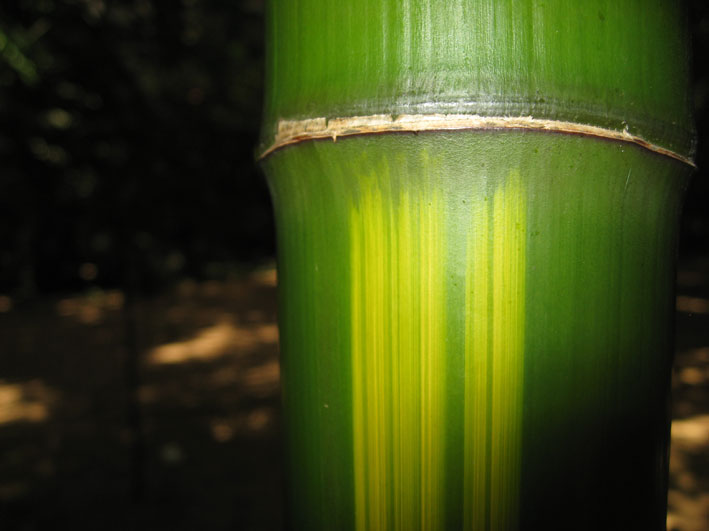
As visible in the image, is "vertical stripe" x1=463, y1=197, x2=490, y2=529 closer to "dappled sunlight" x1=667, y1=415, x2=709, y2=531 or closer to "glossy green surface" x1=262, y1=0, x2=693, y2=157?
"glossy green surface" x1=262, y1=0, x2=693, y2=157

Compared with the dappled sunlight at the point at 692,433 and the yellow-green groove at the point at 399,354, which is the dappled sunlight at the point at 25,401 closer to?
the dappled sunlight at the point at 692,433

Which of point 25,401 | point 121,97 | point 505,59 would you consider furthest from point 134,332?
point 505,59

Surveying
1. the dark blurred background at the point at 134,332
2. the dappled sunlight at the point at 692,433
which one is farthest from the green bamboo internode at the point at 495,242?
the dappled sunlight at the point at 692,433

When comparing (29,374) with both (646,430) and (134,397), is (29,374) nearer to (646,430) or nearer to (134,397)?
(134,397)

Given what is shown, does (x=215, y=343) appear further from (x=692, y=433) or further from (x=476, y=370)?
(x=476, y=370)

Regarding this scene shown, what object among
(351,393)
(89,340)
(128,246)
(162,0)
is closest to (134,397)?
(128,246)

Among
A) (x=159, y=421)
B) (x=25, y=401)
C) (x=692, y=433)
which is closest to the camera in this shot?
(x=692, y=433)

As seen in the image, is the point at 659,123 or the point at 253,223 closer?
the point at 659,123
